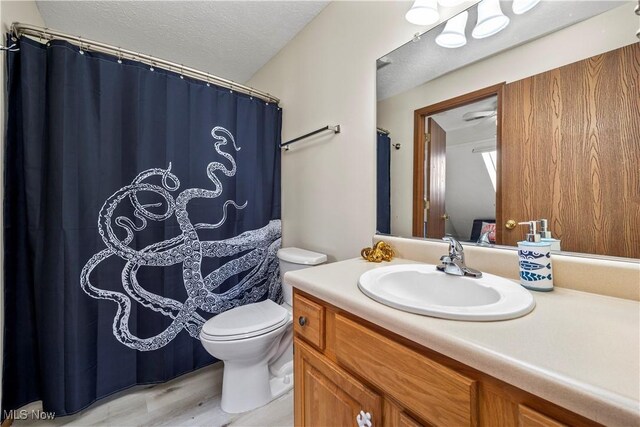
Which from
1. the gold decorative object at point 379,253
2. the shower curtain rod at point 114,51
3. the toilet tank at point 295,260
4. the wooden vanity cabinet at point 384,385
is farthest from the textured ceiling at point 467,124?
the shower curtain rod at point 114,51

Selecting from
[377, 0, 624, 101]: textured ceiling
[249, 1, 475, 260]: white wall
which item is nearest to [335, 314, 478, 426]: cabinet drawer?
[249, 1, 475, 260]: white wall

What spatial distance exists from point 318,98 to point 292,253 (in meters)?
1.02

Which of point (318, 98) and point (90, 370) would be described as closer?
point (90, 370)

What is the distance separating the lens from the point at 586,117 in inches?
29.0

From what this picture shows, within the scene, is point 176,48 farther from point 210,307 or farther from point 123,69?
point 210,307

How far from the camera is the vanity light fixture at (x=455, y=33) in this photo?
1012 millimetres

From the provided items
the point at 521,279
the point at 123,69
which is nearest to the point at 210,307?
the point at 123,69

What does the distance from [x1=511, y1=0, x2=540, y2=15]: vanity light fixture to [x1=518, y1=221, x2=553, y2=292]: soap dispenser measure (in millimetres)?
778

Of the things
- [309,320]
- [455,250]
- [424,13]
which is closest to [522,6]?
[424,13]

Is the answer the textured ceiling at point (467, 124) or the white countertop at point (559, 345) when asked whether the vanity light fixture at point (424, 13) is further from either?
the white countertop at point (559, 345)

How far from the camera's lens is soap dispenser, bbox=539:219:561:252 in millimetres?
786

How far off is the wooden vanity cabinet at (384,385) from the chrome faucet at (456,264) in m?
0.38

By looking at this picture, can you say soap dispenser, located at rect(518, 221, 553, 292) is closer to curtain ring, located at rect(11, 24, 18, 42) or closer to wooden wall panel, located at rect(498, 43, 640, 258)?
wooden wall panel, located at rect(498, 43, 640, 258)

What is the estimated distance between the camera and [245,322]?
1.36 metres
